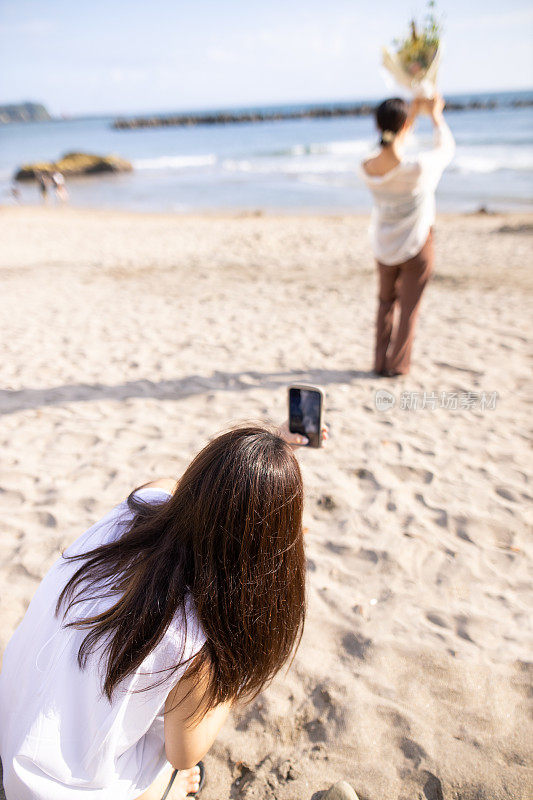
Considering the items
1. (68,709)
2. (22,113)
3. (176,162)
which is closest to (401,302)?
(68,709)

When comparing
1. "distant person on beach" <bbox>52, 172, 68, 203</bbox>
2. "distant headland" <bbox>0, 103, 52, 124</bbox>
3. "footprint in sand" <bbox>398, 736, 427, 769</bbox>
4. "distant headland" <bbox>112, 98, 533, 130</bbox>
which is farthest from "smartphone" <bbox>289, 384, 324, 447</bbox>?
"distant headland" <bbox>0, 103, 52, 124</bbox>

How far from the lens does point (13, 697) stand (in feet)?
4.03

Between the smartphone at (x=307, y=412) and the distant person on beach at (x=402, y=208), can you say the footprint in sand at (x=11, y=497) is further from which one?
the distant person on beach at (x=402, y=208)

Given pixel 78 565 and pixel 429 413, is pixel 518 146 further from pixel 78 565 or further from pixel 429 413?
pixel 78 565

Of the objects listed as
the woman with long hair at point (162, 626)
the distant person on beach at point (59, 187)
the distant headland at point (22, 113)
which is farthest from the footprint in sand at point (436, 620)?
the distant headland at point (22, 113)

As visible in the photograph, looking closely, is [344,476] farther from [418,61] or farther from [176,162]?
[176,162]

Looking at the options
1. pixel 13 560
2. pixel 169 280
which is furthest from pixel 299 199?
pixel 13 560

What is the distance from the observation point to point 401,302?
399 cm

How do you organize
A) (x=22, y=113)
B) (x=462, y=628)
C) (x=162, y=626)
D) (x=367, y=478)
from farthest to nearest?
(x=22, y=113) → (x=367, y=478) → (x=462, y=628) → (x=162, y=626)

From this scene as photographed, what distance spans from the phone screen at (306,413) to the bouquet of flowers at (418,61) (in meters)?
2.71

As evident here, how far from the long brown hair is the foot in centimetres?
48

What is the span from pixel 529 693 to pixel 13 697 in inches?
67.4

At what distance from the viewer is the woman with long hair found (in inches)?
42.5

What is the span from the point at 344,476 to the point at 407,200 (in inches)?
81.5
